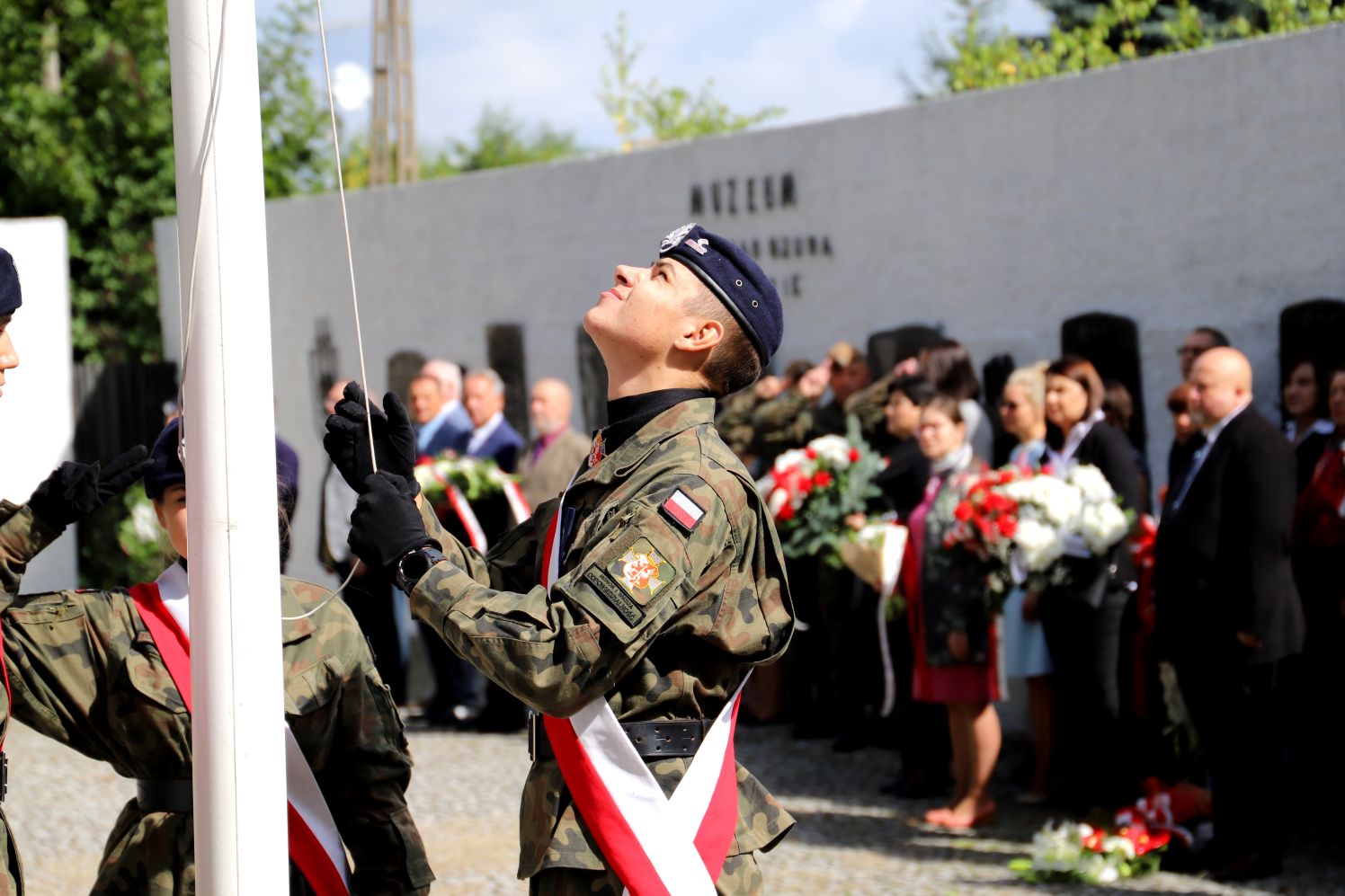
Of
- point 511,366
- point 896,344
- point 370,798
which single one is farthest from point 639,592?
point 511,366

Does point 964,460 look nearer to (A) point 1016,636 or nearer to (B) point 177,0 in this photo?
(A) point 1016,636

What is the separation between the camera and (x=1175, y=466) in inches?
272

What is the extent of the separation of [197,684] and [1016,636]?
5493mm

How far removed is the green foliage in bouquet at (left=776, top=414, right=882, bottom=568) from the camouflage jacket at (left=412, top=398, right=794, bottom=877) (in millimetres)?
4968

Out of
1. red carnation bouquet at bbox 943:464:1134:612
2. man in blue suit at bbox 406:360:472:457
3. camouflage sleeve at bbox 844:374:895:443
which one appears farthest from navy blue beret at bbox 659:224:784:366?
man in blue suit at bbox 406:360:472:457

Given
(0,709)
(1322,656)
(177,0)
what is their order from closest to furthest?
(177,0) → (0,709) → (1322,656)

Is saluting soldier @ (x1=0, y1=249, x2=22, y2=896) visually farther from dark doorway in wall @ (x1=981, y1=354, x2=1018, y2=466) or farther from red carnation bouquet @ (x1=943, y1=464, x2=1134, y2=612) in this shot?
dark doorway in wall @ (x1=981, y1=354, x2=1018, y2=466)

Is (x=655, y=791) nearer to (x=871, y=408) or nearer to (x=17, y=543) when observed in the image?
(x=17, y=543)

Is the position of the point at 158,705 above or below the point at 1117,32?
below

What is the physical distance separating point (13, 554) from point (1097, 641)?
4942 millimetres

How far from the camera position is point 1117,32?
19.9 metres

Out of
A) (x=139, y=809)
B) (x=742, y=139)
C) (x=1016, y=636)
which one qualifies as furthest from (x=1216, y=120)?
(x=139, y=809)

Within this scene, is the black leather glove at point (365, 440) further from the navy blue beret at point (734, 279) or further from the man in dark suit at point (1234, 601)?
the man in dark suit at point (1234, 601)

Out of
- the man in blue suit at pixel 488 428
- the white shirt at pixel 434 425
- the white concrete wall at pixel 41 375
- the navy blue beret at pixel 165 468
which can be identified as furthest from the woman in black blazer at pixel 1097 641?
the white concrete wall at pixel 41 375
